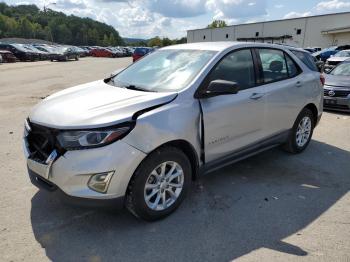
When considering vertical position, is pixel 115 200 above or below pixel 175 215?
above

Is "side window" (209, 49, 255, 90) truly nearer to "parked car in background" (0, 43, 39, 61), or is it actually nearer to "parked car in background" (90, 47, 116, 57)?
"parked car in background" (0, 43, 39, 61)

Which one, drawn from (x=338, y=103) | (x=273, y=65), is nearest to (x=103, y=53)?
(x=338, y=103)

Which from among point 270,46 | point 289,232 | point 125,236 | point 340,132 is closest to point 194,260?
point 125,236

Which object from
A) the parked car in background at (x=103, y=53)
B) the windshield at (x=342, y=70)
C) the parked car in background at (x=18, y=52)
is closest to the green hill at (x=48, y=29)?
the parked car in background at (x=103, y=53)

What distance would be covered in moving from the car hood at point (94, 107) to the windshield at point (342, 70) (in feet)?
27.6

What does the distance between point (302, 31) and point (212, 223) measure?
6555 centimetres

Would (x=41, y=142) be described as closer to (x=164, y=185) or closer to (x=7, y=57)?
(x=164, y=185)

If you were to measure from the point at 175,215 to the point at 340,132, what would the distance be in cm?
500

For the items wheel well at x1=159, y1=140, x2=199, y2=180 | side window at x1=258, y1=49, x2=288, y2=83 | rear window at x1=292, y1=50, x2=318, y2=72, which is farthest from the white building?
wheel well at x1=159, y1=140, x2=199, y2=180

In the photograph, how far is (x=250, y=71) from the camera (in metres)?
4.36

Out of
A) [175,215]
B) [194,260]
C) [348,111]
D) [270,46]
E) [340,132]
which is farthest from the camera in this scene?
[348,111]

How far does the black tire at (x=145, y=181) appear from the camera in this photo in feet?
10.3

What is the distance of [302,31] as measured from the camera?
6169 centimetres

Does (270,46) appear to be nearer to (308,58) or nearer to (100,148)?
(308,58)
